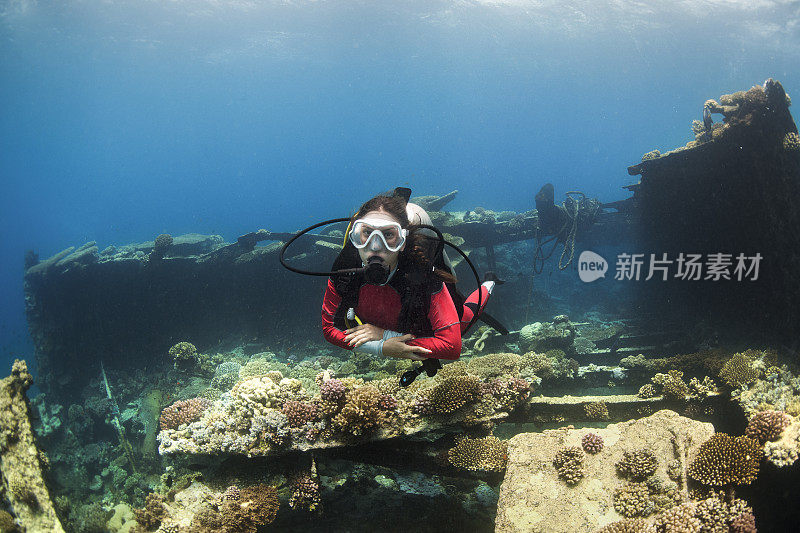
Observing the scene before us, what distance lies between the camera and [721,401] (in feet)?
23.4

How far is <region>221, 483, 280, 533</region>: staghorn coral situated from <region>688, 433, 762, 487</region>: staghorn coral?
5.91m

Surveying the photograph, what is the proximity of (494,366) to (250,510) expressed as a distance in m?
4.95

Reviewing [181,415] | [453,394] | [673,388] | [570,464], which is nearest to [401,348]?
[453,394]

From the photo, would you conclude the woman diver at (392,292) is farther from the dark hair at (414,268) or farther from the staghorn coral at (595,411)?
the staghorn coral at (595,411)

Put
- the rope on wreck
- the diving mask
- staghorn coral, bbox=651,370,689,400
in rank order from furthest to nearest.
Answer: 1. the rope on wreck
2. staghorn coral, bbox=651,370,689,400
3. the diving mask

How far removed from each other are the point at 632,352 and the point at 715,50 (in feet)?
205

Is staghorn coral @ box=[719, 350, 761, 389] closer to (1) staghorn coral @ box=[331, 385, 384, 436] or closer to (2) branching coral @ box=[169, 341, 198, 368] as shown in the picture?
(1) staghorn coral @ box=[331, 385, 384, 436]

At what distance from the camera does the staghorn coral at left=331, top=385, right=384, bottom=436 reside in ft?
16.2

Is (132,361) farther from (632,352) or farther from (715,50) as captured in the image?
(715,50)

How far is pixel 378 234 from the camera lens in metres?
2.86

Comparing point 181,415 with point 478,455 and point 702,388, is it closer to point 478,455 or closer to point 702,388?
point 478,455

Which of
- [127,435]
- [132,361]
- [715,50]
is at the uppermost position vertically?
[715,50]

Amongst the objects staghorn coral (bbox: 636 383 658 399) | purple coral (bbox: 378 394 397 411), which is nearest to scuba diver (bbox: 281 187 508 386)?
purple coral (bbox: 378 394 397 411)

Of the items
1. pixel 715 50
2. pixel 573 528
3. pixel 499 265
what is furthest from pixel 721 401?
pixel 715 50
